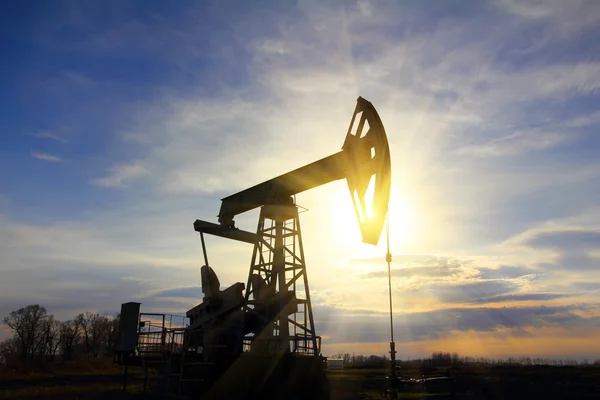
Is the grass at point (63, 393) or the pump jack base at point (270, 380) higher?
the pump jack base at point (270, 380)

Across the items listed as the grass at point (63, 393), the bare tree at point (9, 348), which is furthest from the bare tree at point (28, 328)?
the grass at point (63, 393)

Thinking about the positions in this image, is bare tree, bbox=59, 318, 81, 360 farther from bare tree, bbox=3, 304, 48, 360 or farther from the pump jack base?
the pump jack base

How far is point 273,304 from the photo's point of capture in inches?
564

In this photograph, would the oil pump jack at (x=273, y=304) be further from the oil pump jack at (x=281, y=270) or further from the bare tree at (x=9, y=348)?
the bare tree at (x=9, y=348)

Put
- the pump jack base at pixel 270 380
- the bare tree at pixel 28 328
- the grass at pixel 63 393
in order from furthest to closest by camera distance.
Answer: the bare tree at pixel 28 328 → the grass at pixel 63 393 → the pump jack base at pixel 270 380

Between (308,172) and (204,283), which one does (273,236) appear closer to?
(308,172)

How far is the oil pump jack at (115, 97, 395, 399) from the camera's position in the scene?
13.0 meters

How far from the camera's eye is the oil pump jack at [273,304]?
13.0 m

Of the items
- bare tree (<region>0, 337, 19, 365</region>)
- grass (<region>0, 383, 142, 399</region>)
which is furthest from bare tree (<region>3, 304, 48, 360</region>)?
grass (<region>0, 383, 142, 399</region>)

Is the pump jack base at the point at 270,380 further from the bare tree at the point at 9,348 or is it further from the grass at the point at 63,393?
the bare tree at the point at 9,348

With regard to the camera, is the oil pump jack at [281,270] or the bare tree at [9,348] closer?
the oil pump jack at [281,270]

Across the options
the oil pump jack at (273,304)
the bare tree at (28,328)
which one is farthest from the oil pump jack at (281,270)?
the bare tree at (28,328)

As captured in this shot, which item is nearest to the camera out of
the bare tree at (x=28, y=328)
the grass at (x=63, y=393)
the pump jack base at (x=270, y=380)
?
the pump jack base at (x=270, y=380)

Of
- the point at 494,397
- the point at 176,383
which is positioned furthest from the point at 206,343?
the point at 494,397
